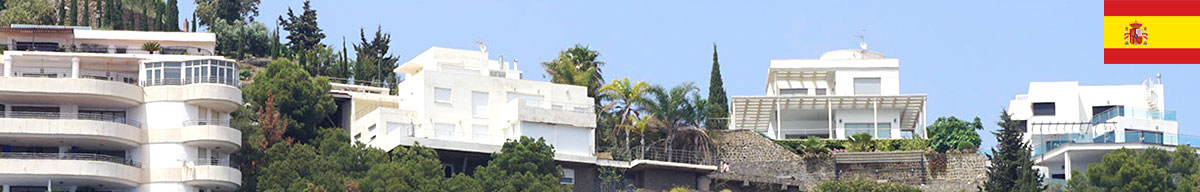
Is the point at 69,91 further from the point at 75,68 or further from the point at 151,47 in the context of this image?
the point at 151,47

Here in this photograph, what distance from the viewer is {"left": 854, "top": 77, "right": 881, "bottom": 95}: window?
9206 cm

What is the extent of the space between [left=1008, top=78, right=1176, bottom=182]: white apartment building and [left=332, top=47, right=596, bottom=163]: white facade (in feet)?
67.1

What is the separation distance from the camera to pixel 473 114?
261ft

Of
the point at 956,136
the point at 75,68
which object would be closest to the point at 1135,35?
the point at 956,136

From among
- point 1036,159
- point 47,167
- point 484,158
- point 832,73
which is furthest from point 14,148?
point 1036,159

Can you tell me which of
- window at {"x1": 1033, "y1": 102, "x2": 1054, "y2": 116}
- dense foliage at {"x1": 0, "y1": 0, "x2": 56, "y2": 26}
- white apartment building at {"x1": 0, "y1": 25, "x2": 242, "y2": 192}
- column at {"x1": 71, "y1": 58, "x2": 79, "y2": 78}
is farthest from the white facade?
dense foliage at {"x1": 0, "y1": 0, "x2": 56, "y2": 26}

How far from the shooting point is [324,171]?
238ft

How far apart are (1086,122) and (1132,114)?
2.08 m

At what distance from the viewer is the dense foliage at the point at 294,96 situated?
77.1m

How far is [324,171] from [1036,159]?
3337cm

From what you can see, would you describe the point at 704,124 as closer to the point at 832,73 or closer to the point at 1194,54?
the point at 832,73

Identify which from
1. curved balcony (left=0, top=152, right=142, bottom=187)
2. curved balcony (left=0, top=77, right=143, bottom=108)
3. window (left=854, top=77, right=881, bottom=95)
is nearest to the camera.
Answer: curved balcony (left=0, top=152, right=142, bottom=187)

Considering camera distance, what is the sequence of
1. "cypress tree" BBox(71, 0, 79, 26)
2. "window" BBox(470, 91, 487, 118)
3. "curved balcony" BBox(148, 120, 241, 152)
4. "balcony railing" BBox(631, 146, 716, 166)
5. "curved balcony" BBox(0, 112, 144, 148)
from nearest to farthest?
"curved balcony" BBox(0, 112, 144, 148), "curved balcony" BBox(148, 120, 241, 152), "window" BBox(470, 91, 487, 118), "balcony railing" BBox(631, 146, 716, 166), "cypress tree" BBox(71, 0, 79, 26)

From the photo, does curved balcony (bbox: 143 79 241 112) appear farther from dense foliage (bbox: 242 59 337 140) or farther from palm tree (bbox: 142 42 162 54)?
palm tree (bbox: 142 42 162 54)
